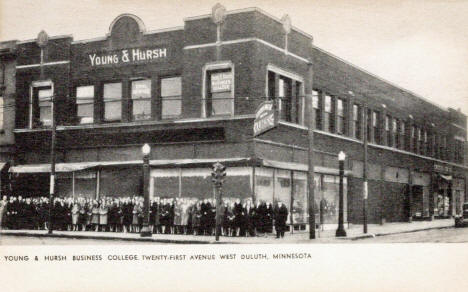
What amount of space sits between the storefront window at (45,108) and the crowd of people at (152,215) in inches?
A: 94.3

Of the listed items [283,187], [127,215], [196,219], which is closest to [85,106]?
[127,215]

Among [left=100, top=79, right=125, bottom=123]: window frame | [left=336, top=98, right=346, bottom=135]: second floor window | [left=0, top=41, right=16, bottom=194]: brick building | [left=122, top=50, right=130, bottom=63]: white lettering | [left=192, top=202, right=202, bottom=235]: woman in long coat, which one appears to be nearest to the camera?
[left=192, top=202, right=202, bottom=235]: woman in long coat

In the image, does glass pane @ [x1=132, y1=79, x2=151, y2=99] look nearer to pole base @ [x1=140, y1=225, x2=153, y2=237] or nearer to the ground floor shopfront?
the ground floor shopfront

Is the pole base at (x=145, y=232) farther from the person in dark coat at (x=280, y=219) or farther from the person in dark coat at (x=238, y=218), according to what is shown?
the person in dark coat at (x=280, y=219)

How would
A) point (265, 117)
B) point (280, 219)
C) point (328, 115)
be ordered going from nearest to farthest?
1. point (265, 117)
2. point (280, 219)
3. point (328, 115)

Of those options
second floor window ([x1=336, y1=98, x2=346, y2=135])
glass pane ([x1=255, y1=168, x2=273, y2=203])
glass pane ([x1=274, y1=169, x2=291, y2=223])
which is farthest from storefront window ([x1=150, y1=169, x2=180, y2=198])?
second floor window ([x1=336, y1=98, x2=346, y2=135])

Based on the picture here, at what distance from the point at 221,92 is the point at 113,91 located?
12.3 feet

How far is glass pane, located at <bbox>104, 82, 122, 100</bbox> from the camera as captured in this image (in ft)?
65.8

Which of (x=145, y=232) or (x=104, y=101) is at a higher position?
(x=104, y=101)

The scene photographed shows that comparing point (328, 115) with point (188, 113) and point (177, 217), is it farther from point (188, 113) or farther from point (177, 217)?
point (177, 217)

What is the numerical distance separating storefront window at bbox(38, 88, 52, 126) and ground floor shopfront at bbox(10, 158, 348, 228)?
137cm

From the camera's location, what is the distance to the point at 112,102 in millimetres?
20172

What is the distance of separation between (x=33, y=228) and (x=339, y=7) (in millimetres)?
11594

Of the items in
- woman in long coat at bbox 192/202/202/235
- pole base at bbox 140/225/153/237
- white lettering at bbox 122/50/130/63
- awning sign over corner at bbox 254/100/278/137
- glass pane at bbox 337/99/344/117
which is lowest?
pole base at bbox 140/225/153/237
